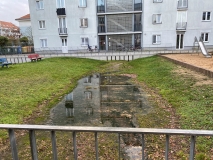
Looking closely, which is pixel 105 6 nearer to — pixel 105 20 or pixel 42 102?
pixel 105 20

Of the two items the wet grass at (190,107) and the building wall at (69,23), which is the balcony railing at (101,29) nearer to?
the building wall at (69,23)

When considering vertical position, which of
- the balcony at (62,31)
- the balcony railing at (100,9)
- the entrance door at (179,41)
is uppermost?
the balcony railing at (100,9)

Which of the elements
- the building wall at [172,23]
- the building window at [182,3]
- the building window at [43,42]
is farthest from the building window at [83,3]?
the building window at [182,3]

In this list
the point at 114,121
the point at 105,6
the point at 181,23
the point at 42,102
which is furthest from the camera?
the point at 105,6

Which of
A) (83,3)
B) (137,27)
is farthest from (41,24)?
(137,27)

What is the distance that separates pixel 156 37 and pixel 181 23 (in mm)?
4281

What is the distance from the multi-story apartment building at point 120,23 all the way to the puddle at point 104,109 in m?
22.2

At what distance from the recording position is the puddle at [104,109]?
5.53m

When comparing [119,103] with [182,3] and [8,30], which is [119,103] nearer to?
[182,3]

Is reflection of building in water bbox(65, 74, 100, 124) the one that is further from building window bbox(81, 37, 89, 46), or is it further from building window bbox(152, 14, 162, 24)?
building window bbox(152, 14, 162, 24)

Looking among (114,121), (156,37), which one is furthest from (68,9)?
(114,121)

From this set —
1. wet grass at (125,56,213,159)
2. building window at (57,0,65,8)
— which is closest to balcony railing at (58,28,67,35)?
building window at (57,0,65,8)

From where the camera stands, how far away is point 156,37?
29.6m

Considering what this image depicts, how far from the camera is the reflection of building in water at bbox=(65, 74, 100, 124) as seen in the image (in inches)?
241
